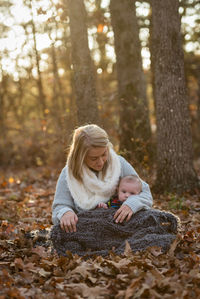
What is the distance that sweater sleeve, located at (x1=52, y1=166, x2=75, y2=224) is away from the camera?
13.5 feet

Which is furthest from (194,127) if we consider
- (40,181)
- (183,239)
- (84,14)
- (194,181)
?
(183,239)

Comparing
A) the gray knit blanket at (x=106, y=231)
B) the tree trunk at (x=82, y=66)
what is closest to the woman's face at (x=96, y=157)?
the gray knit blanket at (x=106, y=231)

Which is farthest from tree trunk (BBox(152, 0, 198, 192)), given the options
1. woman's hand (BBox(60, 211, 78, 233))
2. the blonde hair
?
woman's hand (BBox(60, 211, 78, 233))

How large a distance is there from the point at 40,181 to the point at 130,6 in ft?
15.9

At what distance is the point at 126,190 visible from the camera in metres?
4.17

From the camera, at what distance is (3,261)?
3850 millimetres

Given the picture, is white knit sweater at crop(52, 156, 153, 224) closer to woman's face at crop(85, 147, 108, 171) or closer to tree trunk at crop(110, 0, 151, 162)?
woman's face at crop(85, 147, 108, 171)

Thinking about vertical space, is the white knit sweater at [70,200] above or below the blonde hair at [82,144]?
below

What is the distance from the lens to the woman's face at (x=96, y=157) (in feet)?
13.0

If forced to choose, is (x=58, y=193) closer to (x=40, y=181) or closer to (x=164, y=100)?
(x=164, y=100)

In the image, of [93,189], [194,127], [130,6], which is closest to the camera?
[93,189]

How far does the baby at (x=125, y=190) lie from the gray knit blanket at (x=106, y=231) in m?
0.21

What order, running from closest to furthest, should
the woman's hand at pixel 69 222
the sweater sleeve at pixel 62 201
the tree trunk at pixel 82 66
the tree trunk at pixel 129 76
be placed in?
the woman's hand at pixel 69 222 → the sweater sleeve at pixel 62 201 → the tree trunk at pixel 82 66 → the tree trunk at pixel 129 76

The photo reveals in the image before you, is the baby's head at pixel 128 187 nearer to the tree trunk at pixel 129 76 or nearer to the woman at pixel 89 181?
the woman at pixel 89 181
